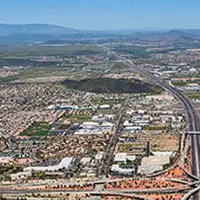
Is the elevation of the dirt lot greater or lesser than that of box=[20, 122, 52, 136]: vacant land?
greater

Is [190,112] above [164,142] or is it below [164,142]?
above

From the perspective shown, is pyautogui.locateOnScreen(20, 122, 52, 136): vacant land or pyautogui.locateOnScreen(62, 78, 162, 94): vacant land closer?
pyautogui.locateOnScreen(20, 122, 52, 136): vacant land

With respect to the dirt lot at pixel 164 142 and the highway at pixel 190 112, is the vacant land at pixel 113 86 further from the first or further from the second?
the dirt lot at pixel 164 142

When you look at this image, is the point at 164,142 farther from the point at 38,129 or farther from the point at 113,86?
the point at 113,86

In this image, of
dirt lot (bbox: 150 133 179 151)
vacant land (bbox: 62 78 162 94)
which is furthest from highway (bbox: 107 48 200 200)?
vacant land (bbox: 62 78 162 94)

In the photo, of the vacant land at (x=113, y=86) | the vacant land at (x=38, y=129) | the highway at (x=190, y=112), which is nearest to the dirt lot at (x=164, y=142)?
the highway at (x=190, y=112)

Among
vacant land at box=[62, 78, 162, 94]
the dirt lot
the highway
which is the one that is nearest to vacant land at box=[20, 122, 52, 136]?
the dirt lot

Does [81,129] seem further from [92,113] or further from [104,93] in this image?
[104,93]

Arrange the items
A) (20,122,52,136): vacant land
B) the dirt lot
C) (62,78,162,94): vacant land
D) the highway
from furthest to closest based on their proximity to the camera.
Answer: (62,78,162,94): vacant land, (20,122,52,136): vacant land, the dirt lot, the highway

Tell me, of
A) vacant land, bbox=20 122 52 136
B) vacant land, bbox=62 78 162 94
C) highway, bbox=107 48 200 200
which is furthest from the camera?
vacant land, bbox=62 78 162 94

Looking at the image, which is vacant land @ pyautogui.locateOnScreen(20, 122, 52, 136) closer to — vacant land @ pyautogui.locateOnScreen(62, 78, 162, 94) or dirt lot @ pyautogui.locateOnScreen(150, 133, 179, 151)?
dirt lot @ pyautogui.locateOnScreen(150, 133, 179, 151)

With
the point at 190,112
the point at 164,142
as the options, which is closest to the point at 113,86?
the point at 190,112

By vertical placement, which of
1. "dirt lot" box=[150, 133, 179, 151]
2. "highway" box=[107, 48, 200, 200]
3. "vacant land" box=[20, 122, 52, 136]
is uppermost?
"highway" box=[107, 48, 200, 200]
